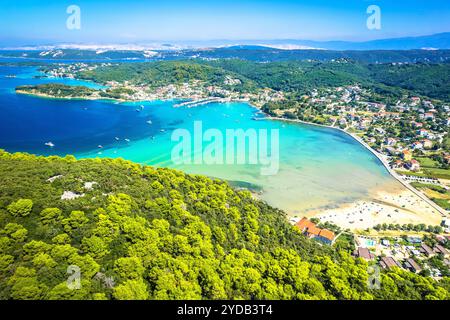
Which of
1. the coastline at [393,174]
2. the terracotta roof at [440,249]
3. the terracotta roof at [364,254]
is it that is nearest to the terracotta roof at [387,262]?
the terracotta roof at [364,254]

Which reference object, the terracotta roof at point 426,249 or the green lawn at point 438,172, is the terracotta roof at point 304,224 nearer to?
the terracotta roof at point 426,249

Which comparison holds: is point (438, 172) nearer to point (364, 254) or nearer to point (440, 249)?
point (440, 249)

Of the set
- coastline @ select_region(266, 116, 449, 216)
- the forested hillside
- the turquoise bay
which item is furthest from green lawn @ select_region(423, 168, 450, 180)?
the forested hillside

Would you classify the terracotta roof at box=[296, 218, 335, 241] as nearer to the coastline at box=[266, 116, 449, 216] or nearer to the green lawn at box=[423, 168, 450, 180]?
the coastline at box=[266, 116, 449, 216]

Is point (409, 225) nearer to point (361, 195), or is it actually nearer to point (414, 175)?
point (361, 195)

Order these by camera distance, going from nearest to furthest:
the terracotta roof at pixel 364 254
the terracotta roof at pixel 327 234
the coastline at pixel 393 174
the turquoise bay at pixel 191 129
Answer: the terracotta roof at pixel 364 254 < the terracotta roof at pixel 327 234 < the coastline at pixel 393 174 < the turquoise bay at pixel 191 129
